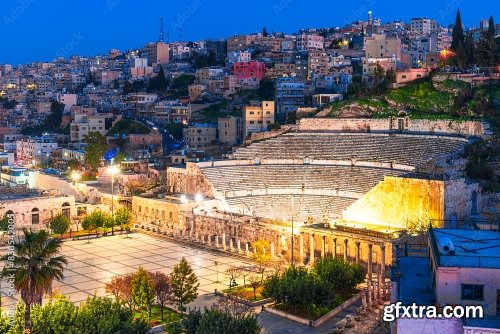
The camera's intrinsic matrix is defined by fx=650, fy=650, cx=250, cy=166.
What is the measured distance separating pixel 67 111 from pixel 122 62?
6311 centimetres

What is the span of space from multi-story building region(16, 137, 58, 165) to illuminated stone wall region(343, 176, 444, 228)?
59.1m

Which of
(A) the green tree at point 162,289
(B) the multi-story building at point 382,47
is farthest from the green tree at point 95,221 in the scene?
(B) the multi-story building at point 382,47

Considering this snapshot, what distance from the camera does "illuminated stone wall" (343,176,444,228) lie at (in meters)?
38.9

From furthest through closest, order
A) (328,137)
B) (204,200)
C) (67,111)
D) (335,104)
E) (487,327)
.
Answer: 1. (67,111)
2. (335,104)
3. (328,137)
4. (204,200)
5. (487,327)

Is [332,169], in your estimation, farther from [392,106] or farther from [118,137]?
[118,137]

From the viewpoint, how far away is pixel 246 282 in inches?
1391

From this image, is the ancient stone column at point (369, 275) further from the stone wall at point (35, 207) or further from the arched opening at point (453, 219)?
the stone wall at point (35, 207)

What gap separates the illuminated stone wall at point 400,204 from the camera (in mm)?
38938

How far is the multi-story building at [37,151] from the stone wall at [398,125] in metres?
43.0

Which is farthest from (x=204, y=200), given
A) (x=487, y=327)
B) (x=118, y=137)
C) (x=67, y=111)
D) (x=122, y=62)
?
(x=122, y=62)

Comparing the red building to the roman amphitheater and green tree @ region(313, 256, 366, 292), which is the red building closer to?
the roman amphitheater

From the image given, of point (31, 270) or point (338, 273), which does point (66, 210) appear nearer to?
point (338, 273)

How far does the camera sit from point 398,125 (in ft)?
190

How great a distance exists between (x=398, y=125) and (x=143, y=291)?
35.7 meters
